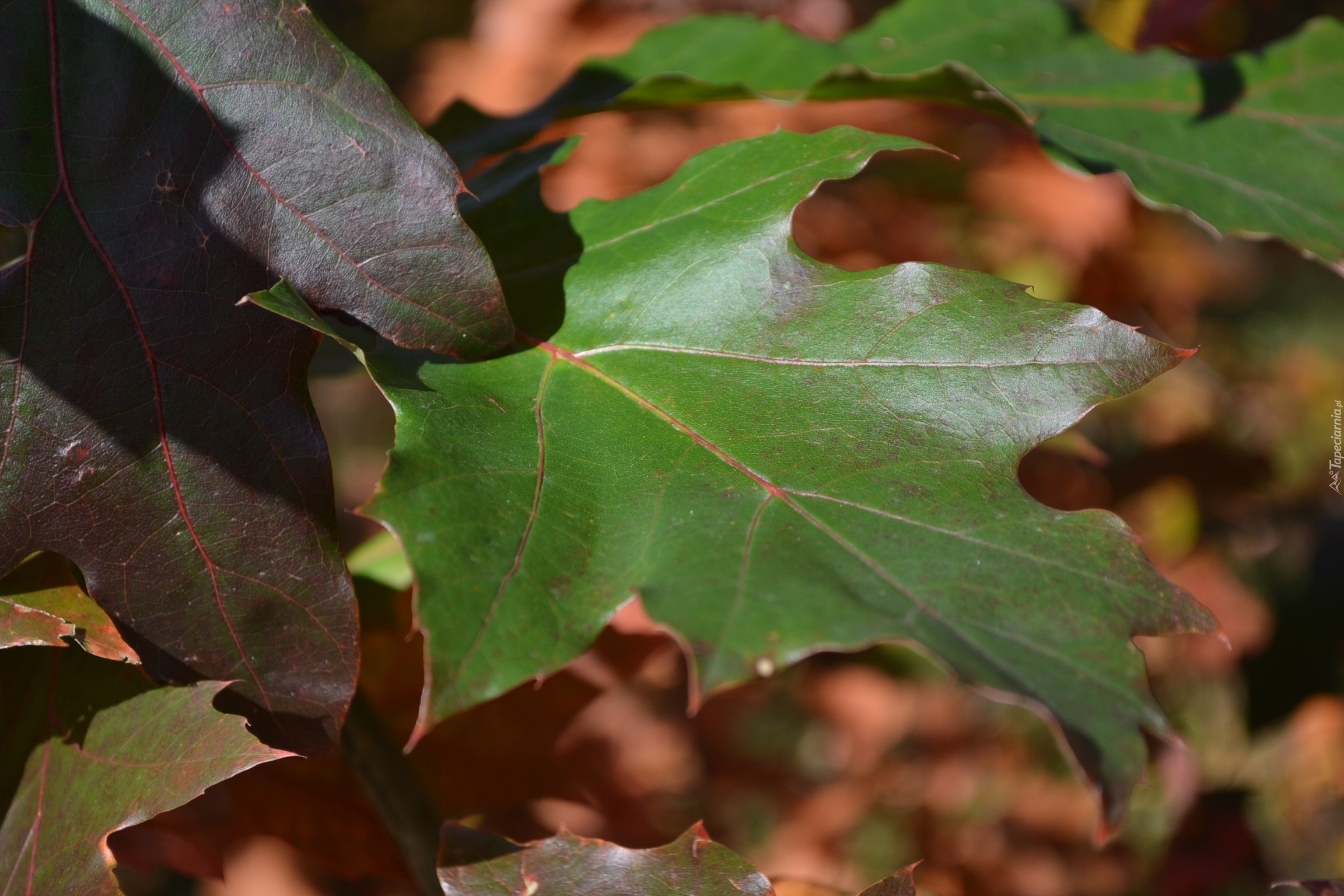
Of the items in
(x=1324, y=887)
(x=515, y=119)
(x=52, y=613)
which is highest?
(x=515, y=119)

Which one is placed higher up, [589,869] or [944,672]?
[589,869]

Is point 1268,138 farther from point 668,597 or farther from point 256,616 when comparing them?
point 256,616

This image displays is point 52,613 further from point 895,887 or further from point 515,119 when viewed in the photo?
point 515,119

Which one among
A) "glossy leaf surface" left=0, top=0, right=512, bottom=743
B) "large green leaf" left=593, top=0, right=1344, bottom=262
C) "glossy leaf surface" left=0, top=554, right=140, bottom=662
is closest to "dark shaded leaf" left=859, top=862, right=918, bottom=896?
"glossy leaf surface" left=0, top=0, right=512, bottom=743

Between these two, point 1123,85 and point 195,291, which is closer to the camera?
point 195,291

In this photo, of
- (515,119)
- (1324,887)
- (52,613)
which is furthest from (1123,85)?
(52,613)
